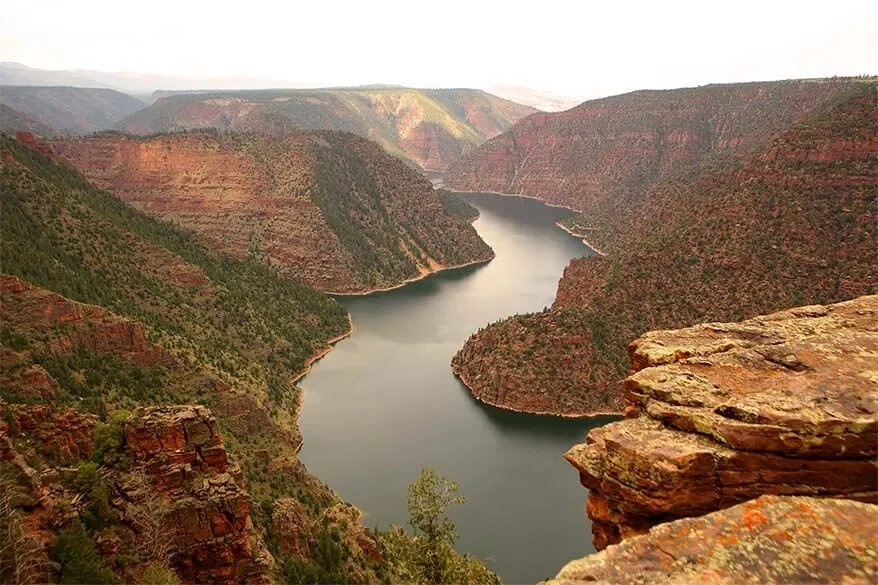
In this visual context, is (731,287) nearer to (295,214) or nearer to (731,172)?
(731,172)

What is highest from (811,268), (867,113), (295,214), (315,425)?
(867,113)

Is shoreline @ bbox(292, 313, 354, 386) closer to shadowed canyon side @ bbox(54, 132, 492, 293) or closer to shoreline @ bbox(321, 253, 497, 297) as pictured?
shoreline @ bbox(321, 253, 497, 297)

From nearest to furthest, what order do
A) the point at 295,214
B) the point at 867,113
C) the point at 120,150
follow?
1. the point at 867,113
2. the point at 295,214
3. the point at 120,150

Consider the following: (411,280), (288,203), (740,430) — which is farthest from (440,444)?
(288,203)

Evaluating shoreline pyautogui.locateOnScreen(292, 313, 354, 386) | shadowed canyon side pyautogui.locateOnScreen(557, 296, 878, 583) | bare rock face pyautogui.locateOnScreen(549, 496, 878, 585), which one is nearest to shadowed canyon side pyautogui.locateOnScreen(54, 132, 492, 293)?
shoreline pyautogui.locateOnScreen(292, 313, 354, 386)

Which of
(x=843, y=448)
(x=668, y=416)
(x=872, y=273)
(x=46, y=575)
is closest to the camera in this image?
(x=843, y=448)

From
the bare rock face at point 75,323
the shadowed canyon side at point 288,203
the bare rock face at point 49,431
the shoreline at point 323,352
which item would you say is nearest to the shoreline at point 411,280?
the shadowed canyon side at point 288,203

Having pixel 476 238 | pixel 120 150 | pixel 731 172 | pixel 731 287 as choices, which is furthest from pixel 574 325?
pixel 120 150

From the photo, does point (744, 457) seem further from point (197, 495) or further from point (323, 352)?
point (323, 352)
